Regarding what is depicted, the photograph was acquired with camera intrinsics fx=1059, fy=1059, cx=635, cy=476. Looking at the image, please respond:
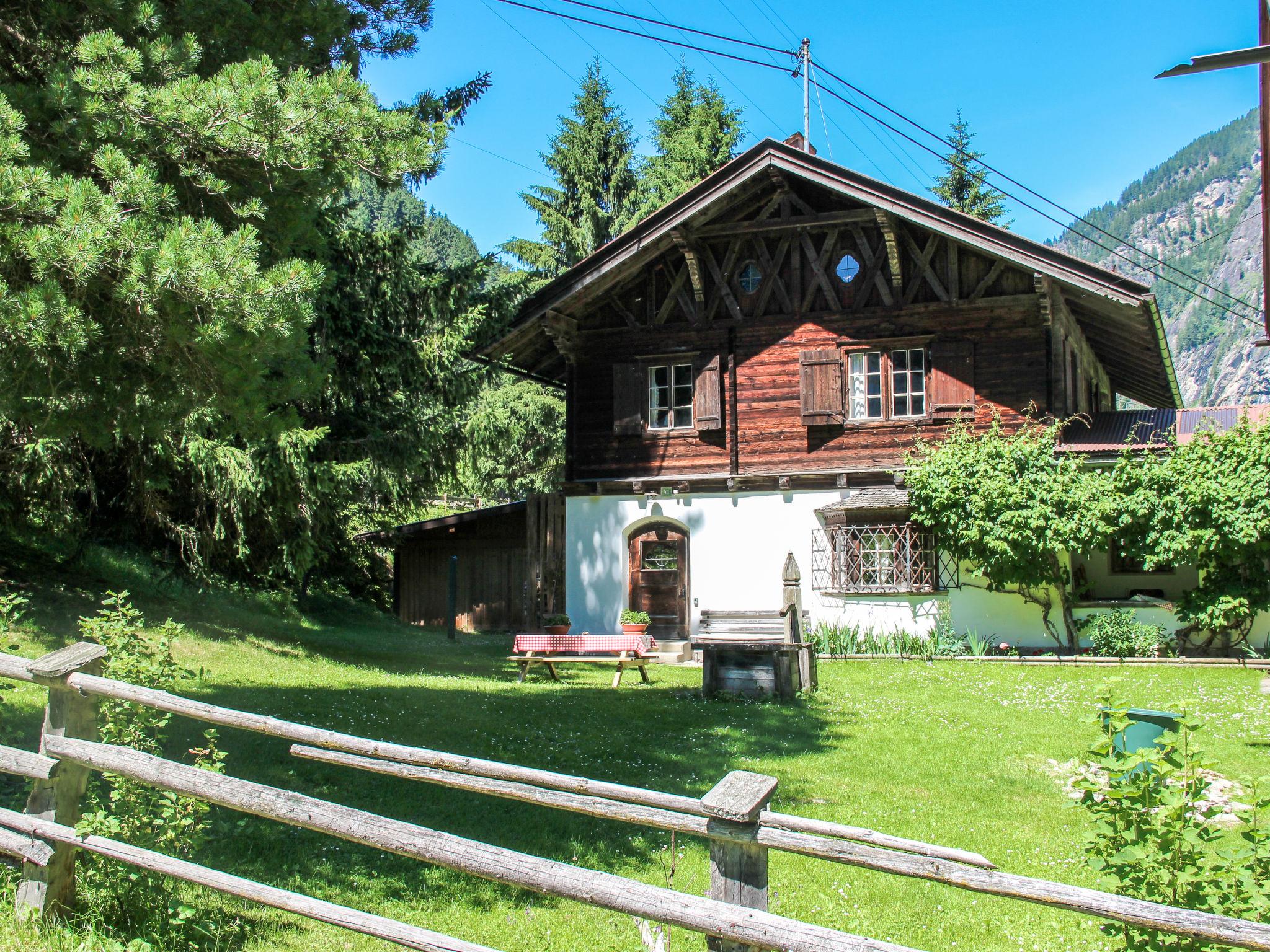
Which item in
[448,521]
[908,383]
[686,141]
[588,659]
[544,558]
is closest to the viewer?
[588,659]

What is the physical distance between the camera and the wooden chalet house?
19.2m

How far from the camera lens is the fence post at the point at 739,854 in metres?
3.80

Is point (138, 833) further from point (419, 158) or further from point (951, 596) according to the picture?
point (951, 596)

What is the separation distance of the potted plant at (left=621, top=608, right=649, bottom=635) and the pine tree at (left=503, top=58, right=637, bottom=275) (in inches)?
787

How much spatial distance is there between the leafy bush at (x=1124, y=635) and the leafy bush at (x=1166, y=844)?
14.2m

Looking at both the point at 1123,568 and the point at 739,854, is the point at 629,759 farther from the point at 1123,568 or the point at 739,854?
the point at 1123,568

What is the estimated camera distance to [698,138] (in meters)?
36.0

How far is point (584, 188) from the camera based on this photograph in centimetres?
3659

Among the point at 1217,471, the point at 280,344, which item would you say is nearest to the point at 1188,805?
the point at 280,344

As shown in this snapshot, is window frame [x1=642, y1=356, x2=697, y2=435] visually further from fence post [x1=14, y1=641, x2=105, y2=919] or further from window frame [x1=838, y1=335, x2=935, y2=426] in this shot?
fence post [x1=14, y1=641, x2=105, y2=919]

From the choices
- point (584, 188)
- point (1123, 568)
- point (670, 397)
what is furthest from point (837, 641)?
point (584, 188)

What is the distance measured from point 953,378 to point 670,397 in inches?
219

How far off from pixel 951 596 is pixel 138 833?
16147 mm

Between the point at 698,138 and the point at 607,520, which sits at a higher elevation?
the point at 698,138
